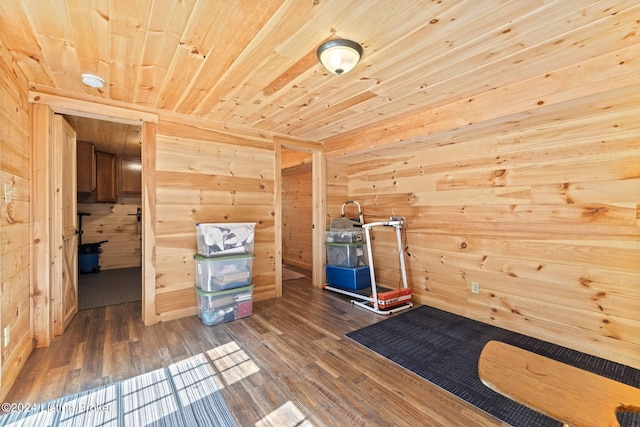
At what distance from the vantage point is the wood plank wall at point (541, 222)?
2217mm

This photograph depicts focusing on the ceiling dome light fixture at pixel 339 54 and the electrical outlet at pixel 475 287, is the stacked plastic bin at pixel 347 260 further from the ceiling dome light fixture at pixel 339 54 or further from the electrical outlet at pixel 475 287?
the ceiling dome light fixture at pixel 339 54

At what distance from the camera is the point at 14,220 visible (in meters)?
2.04

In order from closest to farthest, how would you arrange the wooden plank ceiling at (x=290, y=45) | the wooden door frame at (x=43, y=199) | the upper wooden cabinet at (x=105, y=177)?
the wooden plank ceiling at (x=290, y=45), the wooden door frame at (x=43, y=199), the upper wooden cabinet at (x=105, y=177)

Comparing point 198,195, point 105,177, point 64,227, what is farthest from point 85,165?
point 198,195

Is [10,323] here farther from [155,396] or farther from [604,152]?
[604,152]

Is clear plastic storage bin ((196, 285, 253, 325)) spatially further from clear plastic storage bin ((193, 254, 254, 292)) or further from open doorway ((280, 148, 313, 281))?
open doorway ((280, 148, 313, 281))

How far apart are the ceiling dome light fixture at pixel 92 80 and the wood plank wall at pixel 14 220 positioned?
40 centimetres

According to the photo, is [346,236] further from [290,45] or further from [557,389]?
[557,389]

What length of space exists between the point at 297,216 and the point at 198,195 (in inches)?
115

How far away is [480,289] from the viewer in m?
3.03

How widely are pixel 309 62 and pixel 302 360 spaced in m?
2.25

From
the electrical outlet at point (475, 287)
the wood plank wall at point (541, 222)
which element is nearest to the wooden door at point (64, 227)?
the wood plank wall at point (541, 222)

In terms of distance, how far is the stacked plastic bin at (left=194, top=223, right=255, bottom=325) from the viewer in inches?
114

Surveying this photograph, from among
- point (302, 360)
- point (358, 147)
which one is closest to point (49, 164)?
point (302, 360)
